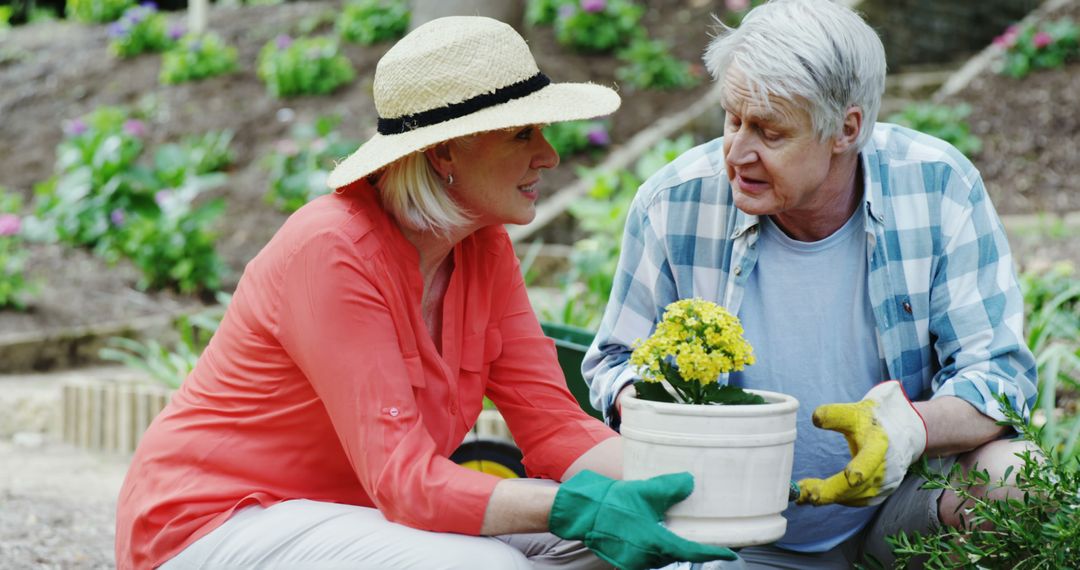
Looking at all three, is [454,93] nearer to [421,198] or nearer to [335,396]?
[421,198]

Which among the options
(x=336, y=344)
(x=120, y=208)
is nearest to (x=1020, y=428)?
(x=336, y=344)

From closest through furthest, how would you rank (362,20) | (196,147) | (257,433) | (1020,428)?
(1020,428) → (257,433) → (196,147) → (362,20)

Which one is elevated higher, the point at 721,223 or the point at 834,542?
the point at 721,223

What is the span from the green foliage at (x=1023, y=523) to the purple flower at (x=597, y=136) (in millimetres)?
4933

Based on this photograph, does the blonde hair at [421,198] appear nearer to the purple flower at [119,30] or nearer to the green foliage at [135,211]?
the green foliage at [135,211]

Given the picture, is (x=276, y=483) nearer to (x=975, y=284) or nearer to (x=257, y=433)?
(x=257, y=433)

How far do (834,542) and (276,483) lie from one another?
3.42 ft

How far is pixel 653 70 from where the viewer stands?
24.7 ft

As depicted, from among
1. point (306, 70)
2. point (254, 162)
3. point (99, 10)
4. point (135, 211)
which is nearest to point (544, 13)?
point (306, 70)

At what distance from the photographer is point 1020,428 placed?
6.36ft

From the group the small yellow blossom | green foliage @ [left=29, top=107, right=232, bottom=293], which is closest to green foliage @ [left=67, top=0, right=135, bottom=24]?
green foliage @ [left=29, top=107, right=232, bottom=293]

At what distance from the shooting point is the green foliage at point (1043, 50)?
7.70 metres

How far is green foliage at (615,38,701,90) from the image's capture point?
24.7 ft

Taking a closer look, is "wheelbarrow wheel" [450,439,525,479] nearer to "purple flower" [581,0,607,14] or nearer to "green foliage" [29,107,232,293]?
"green foliage" [29,107,232,293]
